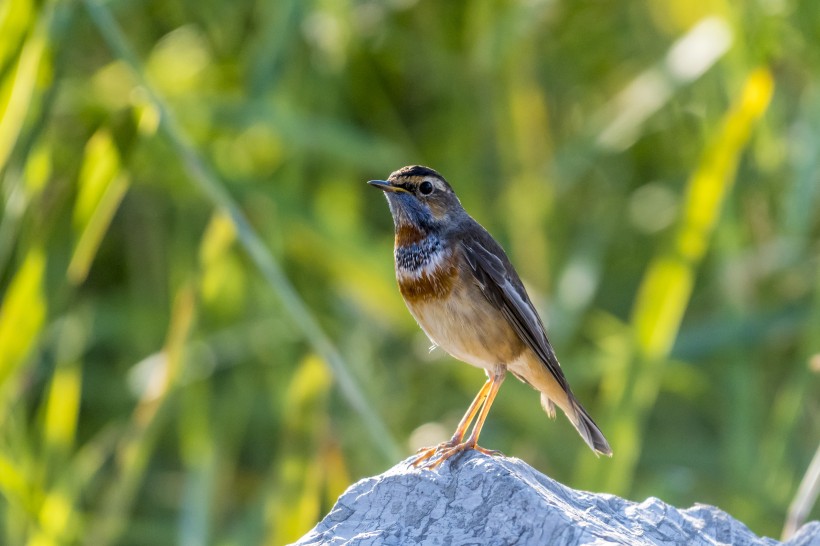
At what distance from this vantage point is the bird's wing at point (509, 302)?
14.6ft

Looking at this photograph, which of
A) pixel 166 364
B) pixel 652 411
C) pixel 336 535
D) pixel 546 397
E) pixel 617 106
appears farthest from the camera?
pixel 652 411

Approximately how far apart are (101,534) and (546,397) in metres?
2.08

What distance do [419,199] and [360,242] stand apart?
1.32 m

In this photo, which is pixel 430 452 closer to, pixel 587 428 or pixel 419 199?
pixel 587 428

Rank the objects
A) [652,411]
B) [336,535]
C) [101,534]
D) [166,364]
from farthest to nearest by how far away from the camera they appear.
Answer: [652,411] → [101,534] → [166,364] → [336,535]

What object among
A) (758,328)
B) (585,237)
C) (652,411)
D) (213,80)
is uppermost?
(213,80)

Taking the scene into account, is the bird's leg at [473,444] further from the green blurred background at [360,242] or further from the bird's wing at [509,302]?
the green blurred background at [360,242]

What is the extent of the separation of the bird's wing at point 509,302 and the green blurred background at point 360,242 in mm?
585

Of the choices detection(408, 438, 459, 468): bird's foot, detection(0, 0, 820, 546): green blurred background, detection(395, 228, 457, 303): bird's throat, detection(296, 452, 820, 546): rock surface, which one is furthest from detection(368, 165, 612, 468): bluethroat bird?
detection(296, 452, 820, 546): rock surface

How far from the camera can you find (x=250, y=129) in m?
6.46

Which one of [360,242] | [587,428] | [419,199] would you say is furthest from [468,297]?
[360,242]

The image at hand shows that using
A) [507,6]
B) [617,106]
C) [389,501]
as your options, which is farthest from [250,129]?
[389,501]

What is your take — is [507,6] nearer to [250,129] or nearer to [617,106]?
[617,106]

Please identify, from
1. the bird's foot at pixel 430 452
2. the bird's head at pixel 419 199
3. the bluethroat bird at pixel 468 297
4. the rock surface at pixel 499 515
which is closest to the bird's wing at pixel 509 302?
the bluethroat bird at pixel 468 297
